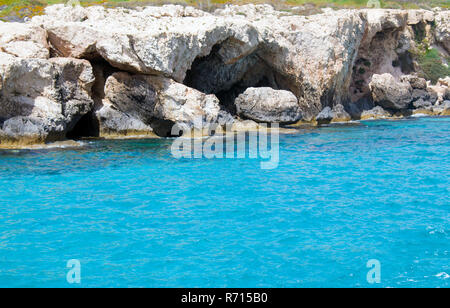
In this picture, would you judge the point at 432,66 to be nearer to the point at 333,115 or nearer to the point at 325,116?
the point at 333,115

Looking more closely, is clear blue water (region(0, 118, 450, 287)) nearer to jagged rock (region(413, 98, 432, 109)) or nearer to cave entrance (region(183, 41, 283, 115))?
cave entrance (region(183, 41, 283, 115))

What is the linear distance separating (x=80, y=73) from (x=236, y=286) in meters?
21.4

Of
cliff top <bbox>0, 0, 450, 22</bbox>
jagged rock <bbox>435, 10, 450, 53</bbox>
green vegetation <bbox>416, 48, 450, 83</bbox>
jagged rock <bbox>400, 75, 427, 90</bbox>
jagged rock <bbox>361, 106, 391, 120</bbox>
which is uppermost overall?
cliff top <bbox>0, 0, 450, 22</bbox>

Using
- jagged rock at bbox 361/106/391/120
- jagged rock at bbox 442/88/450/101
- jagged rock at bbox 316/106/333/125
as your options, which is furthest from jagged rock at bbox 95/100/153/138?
jagged rock at bbox 442/88/450/101

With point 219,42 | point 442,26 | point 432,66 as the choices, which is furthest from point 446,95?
point 219,42

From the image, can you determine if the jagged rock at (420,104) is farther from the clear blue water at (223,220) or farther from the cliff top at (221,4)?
the clear blue water at (223,220)

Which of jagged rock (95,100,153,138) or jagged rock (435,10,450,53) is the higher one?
jagged rock (435,10,450,53)

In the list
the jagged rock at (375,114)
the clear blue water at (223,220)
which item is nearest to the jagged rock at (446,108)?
the jagged rock at (375,114)

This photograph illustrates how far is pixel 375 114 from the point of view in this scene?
43094 mm

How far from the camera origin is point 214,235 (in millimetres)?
11359

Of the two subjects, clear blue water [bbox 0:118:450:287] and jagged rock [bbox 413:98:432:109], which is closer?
clear blue water [bbox 0:118:450:287]

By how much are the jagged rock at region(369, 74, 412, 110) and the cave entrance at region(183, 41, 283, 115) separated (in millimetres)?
10833

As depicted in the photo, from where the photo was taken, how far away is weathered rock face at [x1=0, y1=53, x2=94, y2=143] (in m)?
23.6

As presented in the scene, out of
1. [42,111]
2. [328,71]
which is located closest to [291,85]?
[328,71]
